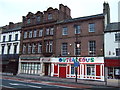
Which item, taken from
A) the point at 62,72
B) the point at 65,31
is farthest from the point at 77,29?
the point at 62,72

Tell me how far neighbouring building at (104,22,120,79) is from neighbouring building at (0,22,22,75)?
21.4 metres

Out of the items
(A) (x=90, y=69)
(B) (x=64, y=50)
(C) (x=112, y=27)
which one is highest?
(C) (x=112, y=27)

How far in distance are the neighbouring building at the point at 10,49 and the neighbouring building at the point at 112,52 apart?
21355 mm

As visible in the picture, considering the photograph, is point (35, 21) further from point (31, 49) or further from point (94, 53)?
point (94, 53)

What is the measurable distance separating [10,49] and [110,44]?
24765 millimetres

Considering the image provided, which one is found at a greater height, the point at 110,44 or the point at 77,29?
Answer: the point at 77,29

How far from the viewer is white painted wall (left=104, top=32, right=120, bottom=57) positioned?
80.2ft

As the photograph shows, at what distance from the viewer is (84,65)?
2692 centimetres

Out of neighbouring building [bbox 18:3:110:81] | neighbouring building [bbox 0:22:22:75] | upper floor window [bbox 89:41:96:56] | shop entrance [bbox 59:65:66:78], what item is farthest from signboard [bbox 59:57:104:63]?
neighbouring building [bbox 0:22:22:75]

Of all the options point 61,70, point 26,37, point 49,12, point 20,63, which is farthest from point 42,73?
point 49,12

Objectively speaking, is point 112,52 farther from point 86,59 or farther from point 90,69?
point 90,69

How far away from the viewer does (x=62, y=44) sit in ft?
99.3

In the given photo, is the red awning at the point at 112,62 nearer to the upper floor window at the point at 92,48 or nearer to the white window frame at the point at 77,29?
the upper floor window at the point at 92,48

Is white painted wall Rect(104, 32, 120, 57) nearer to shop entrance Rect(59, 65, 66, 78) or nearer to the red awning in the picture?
the red awning
